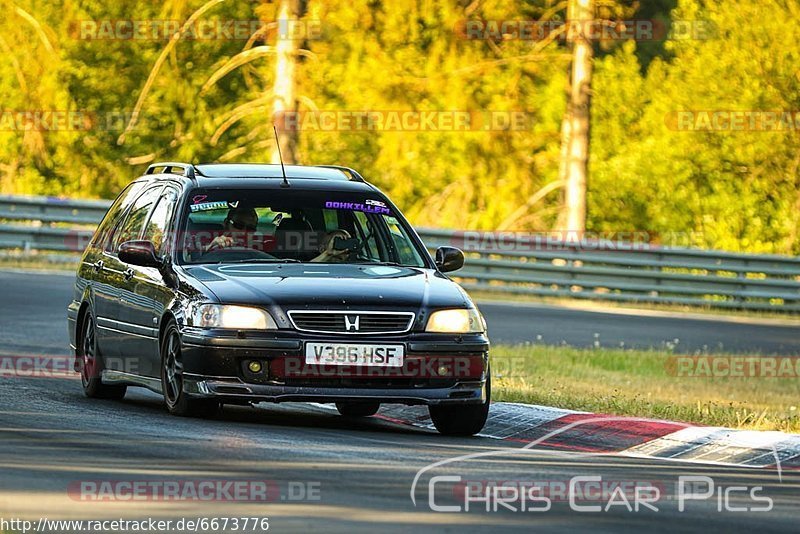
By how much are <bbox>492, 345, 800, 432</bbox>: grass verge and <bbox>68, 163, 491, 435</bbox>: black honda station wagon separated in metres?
1.59

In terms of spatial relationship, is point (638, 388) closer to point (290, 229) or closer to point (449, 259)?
point (449, 259)

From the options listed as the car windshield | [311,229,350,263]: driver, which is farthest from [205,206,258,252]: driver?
[311,229,350,263]: driver

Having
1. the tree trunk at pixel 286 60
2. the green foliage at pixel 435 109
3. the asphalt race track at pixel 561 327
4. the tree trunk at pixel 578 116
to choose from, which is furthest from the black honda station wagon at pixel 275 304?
the green foliage at pixel 435 109

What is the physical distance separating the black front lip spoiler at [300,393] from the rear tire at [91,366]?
2005mm

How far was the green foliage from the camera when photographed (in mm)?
40438

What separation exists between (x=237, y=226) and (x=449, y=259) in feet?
4.53

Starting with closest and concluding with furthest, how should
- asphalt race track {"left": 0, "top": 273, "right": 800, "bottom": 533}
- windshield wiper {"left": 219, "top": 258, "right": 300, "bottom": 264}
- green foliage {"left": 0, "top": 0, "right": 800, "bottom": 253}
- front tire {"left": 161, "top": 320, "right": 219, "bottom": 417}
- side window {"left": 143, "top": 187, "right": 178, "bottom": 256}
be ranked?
asphalt race track {"left": 0, "top": 273, "right": 800, "bottom": 533}, front tire {"left": 161, "top": 320, "right": 219, "bottom": 417}, windshield wiper {"left": 219, "top": 258, "right": 300, "bottom": 264}, side window {"left": 143, "top": 187, "right": 178, "bottom": 256}, green foliage {"left": 0, "top": 0, "right": 800, "bottom": 253}

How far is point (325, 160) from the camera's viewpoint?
45.1 metres

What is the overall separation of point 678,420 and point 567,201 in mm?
22181

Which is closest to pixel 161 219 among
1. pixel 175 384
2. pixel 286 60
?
pixel 175 384

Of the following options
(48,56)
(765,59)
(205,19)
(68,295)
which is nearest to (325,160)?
(205,19)

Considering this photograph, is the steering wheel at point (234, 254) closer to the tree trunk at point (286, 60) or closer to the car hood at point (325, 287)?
the car hood at point (325, 287)

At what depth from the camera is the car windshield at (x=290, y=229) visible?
1159 cm

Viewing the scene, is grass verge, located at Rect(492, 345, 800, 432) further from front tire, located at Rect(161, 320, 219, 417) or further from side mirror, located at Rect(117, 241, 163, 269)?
side mirror, located at Rect(117, 241, 163, 269)
